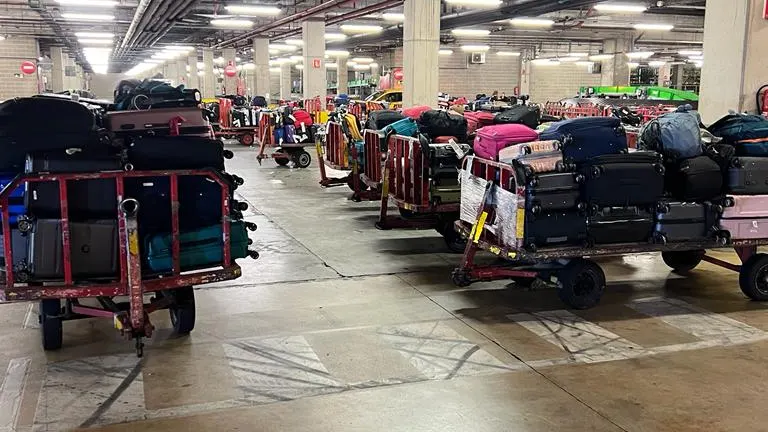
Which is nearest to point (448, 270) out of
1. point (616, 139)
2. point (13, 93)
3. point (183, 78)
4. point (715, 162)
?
point (616, 139)

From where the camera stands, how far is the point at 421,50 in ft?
53.4

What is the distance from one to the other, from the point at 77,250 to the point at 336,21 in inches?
829

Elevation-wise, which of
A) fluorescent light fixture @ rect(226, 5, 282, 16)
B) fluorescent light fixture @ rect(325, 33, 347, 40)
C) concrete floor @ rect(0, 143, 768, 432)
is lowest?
concrete floor @ rect(0, 143, 768, 432)

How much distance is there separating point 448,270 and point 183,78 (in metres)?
45.0

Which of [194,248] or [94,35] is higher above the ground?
[94,35]

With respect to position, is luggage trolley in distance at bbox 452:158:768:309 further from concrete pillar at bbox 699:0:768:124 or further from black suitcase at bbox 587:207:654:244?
concrete pillar at bbox 699:0:768:124

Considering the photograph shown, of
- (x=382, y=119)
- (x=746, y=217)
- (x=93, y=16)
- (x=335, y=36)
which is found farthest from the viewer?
(x=335, y=36)

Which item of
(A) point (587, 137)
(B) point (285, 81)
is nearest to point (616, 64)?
(B) point (285, 81)

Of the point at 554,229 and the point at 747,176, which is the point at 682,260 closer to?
the point at 747,176

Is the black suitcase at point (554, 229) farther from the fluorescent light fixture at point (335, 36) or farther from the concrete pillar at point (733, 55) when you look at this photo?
the fluorescent light fixture at point (335, 36)

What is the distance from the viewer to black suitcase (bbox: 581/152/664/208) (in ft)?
19.6

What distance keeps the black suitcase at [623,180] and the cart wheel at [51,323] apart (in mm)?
4287

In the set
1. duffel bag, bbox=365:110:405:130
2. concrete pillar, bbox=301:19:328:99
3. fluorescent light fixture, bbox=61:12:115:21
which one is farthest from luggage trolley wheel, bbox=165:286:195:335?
fluorescent light fixture, bbox=61:12:115:21

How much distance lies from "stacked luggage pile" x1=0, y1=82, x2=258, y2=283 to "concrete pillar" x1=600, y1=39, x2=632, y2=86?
33.7m
